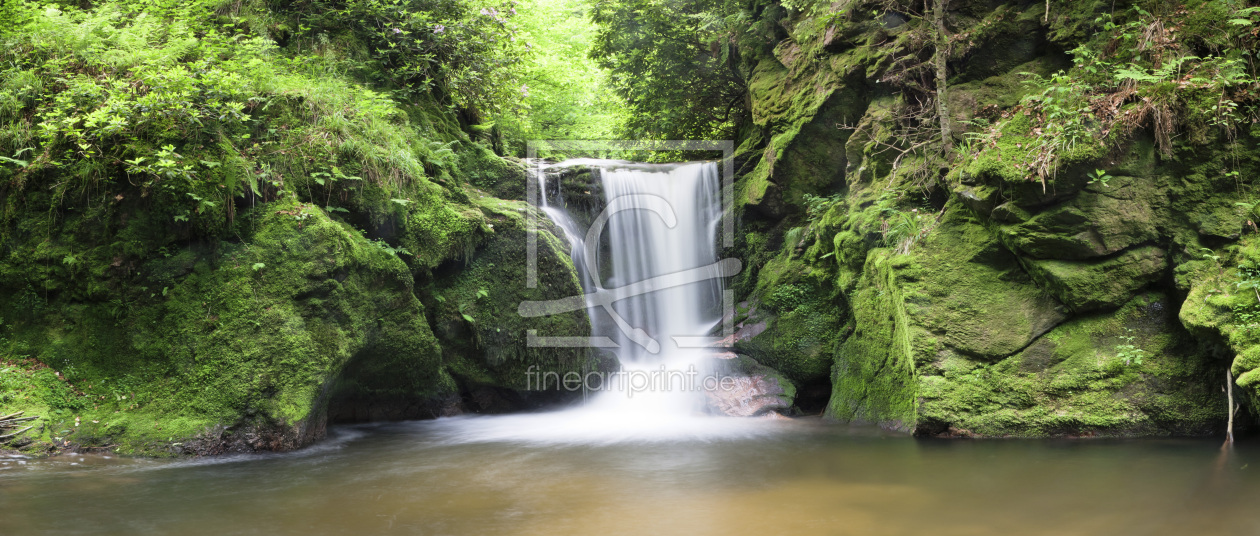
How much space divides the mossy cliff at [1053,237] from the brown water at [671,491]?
0.57m

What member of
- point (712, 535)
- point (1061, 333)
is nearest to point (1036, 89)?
point (1061, 333)

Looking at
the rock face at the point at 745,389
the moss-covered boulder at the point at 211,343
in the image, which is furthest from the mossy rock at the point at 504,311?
the rock face at the point at 745,389

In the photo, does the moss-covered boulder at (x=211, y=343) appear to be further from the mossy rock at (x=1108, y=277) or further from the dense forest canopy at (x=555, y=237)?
the mossy rock at (x=1108, y=277)

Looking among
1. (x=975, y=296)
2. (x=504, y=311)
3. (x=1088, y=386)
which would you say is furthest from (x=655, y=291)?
(x=1088, y=386)

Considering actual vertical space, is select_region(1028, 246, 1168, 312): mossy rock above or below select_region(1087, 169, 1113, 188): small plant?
below

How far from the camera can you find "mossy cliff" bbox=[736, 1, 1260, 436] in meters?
6.41

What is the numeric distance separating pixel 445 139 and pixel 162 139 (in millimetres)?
4302

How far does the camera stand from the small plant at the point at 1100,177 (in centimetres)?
654

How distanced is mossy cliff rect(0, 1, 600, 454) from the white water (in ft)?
7.71

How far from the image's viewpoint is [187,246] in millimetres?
6969

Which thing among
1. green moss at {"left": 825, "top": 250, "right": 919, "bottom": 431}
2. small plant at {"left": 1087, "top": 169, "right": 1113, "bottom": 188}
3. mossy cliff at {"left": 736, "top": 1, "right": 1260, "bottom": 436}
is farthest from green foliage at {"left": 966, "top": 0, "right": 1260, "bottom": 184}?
green moss at {"left": 825, "top": 250, "right": 919, "bottom": 431}

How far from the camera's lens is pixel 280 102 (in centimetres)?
802

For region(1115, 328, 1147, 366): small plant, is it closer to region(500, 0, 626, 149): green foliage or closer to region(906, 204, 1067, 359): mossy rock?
region(906, 204, 1067, 359): mossy rock

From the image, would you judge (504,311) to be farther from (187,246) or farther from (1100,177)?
(1100,177)
